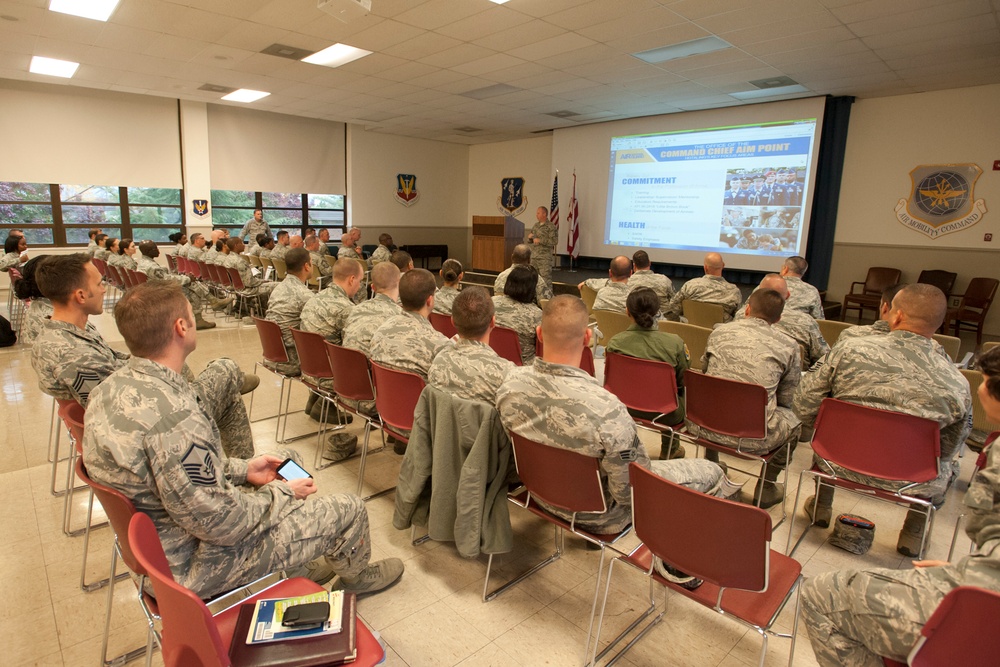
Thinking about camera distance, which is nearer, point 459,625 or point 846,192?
point 459,625

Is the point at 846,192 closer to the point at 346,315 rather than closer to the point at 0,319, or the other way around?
the point at 346,315

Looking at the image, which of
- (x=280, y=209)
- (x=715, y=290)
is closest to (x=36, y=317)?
(x=715, y=290)

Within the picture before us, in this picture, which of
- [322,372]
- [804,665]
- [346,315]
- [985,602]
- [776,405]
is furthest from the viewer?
[346,315]

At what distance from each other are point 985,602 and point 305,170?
44.8 feet

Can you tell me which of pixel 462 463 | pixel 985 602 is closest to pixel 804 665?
pixel 985 602

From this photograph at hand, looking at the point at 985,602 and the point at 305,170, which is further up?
the point at 305,170

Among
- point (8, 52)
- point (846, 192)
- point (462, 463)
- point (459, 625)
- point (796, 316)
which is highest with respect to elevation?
point (8, 52)

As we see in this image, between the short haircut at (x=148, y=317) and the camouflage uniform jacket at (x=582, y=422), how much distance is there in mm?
1151

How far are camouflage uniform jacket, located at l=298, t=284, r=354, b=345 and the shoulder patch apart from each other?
2.29 m

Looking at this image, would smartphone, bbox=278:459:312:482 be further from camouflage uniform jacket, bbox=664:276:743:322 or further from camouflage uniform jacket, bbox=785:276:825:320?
camouflage uniform jacket, bbox=785:276:825:320

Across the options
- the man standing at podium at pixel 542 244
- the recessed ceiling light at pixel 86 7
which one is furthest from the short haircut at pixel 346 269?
the man standing at podium at pixel 542 244

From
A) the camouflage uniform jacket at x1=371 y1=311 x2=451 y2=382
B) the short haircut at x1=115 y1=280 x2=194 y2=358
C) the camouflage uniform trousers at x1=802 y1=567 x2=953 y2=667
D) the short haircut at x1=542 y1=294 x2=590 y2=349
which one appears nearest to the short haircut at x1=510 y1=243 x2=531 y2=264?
the camouflage uniform jacket at x1=371 y1=311 x2=451 y2=382

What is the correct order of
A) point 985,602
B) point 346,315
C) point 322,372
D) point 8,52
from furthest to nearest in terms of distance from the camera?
point 8,52 → point 346,315 → point 322,372 → point 985,602

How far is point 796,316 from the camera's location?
13.3 ft
